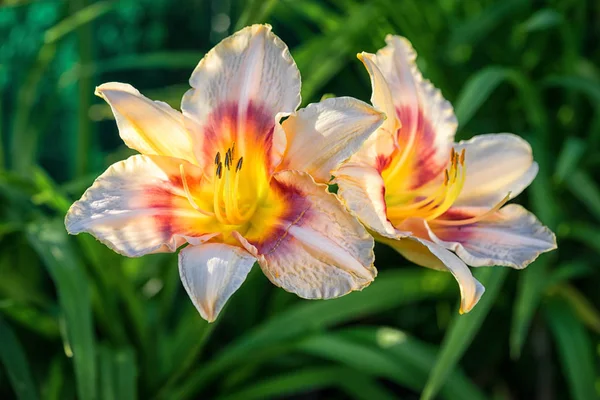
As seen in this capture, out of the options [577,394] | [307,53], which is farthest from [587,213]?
[307,53]

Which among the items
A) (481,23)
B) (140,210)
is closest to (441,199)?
(140,210)

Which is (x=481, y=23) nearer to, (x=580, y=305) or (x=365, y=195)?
(x=580, y=305)

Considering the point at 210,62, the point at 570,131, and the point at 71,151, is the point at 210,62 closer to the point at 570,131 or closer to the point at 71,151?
the point at 570,131

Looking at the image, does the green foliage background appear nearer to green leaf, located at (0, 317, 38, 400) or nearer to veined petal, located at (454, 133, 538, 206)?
green leaf, located at (0, 317, 38, 400)

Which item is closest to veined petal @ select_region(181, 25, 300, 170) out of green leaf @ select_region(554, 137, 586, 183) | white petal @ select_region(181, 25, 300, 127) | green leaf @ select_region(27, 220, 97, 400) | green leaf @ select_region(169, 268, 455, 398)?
white petal @ select_region(181, 25, 300, 127)

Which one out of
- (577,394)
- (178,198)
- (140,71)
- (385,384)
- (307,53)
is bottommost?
(385,384)
